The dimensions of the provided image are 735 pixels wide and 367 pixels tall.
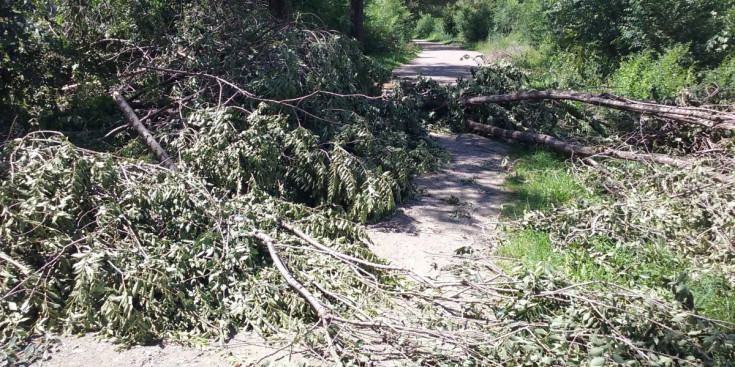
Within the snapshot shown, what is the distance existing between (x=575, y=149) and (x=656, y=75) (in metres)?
4.77

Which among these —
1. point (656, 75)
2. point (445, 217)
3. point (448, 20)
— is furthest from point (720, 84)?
point (448, 20)

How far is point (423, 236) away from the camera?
5453mm

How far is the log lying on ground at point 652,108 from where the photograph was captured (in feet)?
20.6

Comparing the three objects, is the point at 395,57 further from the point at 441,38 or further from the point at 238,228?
the point at 441,38

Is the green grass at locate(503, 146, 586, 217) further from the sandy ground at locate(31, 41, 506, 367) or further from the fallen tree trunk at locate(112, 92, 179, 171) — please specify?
the fallen tree trunk at locate(112, 92, 179, 171)

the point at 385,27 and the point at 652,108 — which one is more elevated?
the point at 385,27

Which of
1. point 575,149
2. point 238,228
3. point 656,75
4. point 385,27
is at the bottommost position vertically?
point 575,149

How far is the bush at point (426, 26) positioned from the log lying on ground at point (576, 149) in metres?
39.8

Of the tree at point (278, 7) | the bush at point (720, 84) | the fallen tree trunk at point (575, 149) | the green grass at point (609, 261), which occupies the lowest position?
the green grass at point (609, 261)

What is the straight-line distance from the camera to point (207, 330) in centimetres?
369

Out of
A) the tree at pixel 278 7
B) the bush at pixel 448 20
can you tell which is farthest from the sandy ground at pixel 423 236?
the bush at pixel 448 20

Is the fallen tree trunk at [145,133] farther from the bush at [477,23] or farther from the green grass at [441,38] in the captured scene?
the green grass at [441,38]

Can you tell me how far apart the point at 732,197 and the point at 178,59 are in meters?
6.33

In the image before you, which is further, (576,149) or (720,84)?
(720,84)
